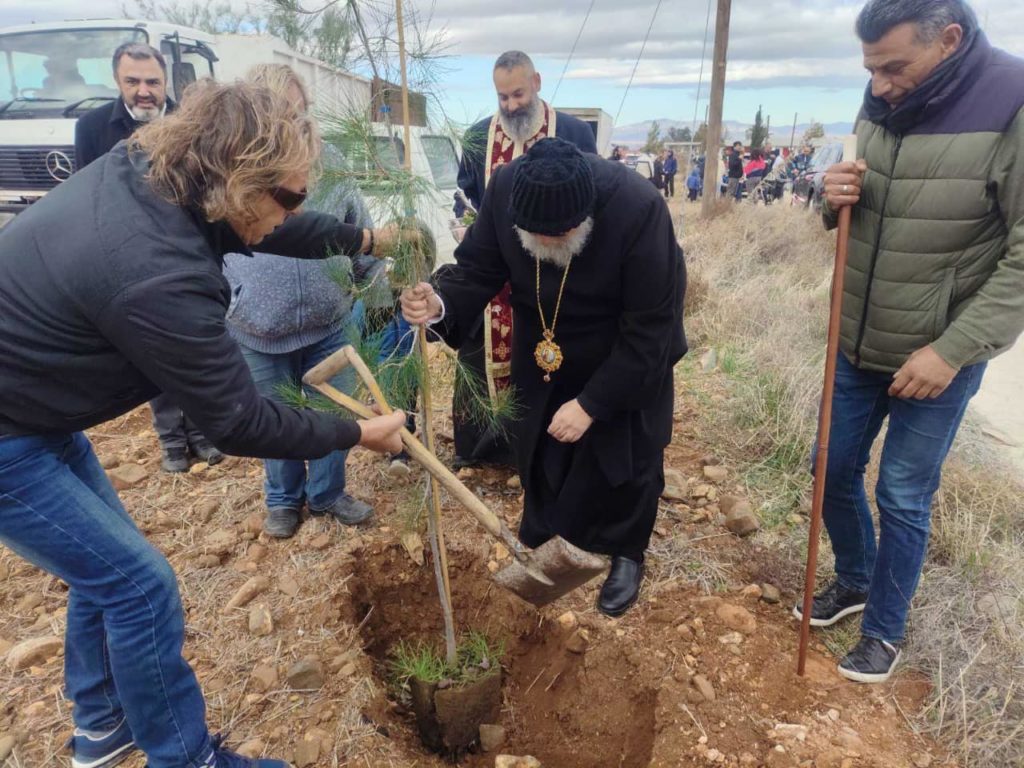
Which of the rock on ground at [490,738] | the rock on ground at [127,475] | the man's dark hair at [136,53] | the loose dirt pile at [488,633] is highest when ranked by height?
the man's dark hair at [136,53]

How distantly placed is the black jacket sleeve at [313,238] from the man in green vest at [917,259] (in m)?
1.47

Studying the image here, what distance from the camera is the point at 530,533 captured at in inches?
106

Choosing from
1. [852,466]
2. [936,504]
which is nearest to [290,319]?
[852,466]

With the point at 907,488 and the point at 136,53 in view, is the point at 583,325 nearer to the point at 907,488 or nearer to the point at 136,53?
the point at 907,488

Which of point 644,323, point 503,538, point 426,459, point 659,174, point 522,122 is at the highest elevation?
point 522,122

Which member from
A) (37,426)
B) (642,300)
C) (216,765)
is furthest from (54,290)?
(642,300)

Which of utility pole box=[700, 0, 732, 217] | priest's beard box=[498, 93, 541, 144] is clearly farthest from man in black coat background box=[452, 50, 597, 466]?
utility pole box=[700, 0, 732, 217]

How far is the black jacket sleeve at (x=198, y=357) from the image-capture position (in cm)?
138

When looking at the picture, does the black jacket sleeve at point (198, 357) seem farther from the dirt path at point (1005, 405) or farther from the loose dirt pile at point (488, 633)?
the dirt path at point (1005, 405)

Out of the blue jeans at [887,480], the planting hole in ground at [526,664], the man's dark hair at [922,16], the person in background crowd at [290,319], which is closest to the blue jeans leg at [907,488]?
the blue jeans at [887,480]

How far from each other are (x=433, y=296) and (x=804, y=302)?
5.00 meters

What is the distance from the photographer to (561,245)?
2072mm

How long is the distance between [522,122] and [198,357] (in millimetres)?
2362

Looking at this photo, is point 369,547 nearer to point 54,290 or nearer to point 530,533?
point 530,533
